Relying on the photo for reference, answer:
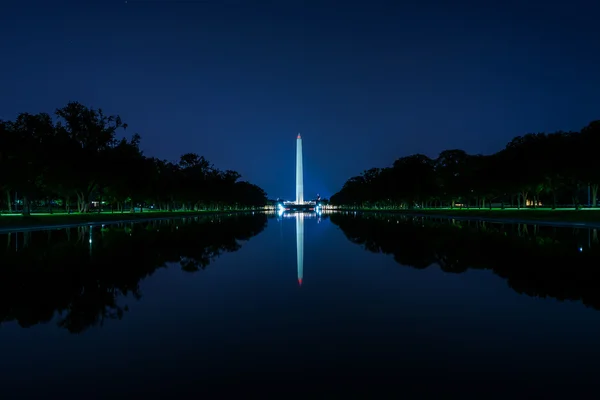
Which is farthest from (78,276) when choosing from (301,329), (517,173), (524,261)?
(517,173)

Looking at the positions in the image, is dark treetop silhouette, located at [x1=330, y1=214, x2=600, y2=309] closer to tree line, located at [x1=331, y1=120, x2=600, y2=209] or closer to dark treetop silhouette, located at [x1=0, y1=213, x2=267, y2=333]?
dark treetop silhouette, located at [x1=0, y1=213, x2=267, y2=333]

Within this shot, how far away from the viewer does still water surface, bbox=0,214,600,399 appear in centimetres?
614

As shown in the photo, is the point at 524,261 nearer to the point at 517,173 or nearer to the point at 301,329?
the point at 301,329

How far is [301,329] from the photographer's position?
8.51m

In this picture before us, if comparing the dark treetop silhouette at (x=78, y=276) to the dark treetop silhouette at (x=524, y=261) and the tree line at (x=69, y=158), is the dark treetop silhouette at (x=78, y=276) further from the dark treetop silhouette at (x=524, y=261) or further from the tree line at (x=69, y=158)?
the tree line at (x=69, y=158)

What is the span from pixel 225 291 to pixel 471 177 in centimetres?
8971

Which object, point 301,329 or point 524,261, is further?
point 524,261

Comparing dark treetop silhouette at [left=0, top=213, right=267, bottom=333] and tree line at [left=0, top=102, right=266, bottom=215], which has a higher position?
tree line at [left=0, top=102, right=266, bottom=215]

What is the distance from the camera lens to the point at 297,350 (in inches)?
289

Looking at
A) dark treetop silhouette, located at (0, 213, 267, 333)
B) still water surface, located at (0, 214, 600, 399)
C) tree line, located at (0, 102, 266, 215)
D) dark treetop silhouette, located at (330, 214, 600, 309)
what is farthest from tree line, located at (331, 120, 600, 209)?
tree line, located at (0, 102, 266, 215)

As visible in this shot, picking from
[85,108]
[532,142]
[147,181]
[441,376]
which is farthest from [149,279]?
[532,142]

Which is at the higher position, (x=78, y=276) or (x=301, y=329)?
(x=78, y=276)

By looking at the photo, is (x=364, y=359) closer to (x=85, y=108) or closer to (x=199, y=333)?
(x=199, y=333)

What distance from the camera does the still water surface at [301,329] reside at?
6.14 metres
